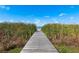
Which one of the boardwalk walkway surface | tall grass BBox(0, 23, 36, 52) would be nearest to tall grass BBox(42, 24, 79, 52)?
the boardwalk walkway surface

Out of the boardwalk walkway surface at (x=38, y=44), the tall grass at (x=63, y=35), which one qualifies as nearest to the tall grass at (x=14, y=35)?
the boardwalk walkway surface at (x=38, y=44)

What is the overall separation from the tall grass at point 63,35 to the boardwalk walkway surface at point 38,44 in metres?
0.06

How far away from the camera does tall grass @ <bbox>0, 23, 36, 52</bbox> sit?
572cm

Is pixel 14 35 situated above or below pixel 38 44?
above

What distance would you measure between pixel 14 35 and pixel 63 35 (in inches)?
23.2

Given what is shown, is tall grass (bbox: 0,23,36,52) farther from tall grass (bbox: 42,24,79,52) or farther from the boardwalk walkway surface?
tall grass (bbox: 42,24,79,52)

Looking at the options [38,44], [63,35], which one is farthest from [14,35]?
[63,35]

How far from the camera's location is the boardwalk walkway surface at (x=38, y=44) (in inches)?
225

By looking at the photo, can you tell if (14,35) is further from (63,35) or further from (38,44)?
(63,35)

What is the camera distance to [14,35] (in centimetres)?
574

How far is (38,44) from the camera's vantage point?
573cm

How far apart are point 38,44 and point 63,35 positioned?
32 centimetres
